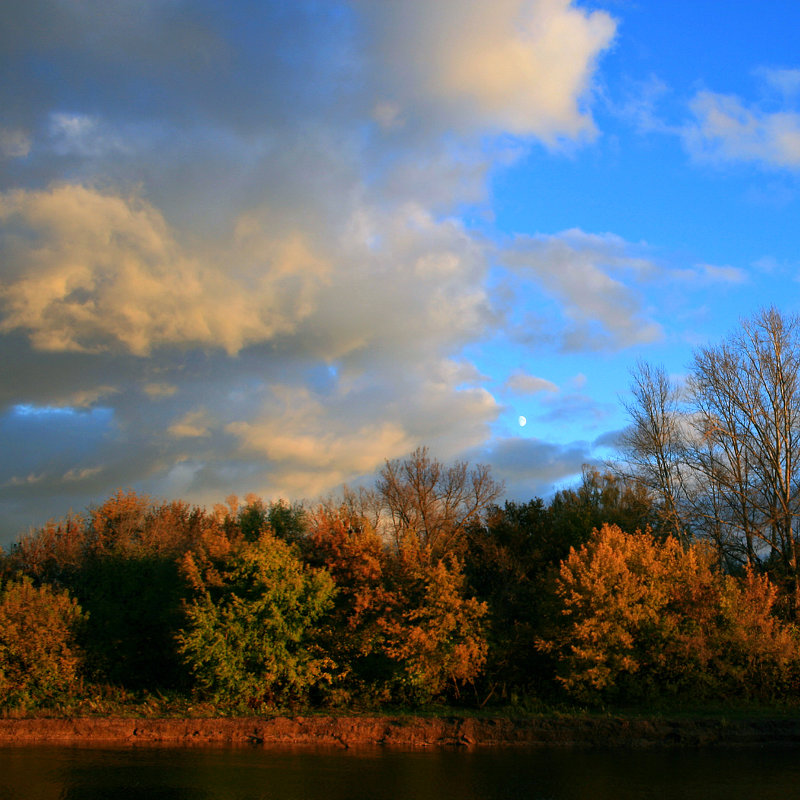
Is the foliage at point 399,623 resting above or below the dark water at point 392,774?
above

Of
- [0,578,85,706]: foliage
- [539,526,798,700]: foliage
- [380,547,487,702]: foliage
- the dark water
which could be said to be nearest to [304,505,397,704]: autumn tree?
[380,547,487,702]: foliage

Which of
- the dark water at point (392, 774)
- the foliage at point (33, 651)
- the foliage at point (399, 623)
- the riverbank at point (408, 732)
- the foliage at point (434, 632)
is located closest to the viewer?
the dark water at point (392, 774)

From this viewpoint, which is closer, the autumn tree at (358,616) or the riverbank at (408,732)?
the riverbank at (408,732)

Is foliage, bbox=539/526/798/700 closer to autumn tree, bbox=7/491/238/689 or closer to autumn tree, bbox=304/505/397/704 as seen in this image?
autumn tree, bbox=304/505/397/704

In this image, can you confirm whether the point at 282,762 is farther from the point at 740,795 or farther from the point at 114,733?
the point at 740,795

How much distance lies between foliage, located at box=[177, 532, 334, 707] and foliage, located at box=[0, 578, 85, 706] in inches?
235

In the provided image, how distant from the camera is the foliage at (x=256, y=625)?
102ft

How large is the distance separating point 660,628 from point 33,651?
2832 centimetres

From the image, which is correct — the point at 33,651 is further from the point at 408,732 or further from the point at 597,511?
the point at 597,511

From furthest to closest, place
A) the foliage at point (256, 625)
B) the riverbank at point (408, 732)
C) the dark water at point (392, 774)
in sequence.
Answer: the foliage at point (256, 625) < the riverbank at point (408, 732) < the dark water at point (392, 774)

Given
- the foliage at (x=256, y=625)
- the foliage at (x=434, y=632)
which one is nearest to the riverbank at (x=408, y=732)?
the foliage at (x=256, y=625)

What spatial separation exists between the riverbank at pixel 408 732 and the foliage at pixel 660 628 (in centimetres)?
288

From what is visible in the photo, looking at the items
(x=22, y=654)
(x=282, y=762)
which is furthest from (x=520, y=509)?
(x=22, y=654)

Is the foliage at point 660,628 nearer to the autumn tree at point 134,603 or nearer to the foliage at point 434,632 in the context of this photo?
the foliage at point 434,632
